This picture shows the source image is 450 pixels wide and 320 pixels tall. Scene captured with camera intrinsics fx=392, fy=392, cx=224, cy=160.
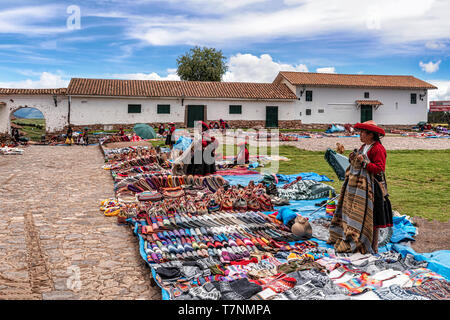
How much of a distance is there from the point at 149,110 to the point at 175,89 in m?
2.75

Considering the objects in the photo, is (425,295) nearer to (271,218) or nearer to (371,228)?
(371,228)

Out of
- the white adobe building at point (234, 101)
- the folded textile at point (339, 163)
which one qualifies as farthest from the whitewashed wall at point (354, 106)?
the folded textile at point (339, 163)

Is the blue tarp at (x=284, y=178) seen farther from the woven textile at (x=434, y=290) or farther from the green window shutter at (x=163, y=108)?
the green window shutter at (x=163, y=108)

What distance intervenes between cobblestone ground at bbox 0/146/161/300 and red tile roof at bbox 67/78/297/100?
1945 centimetres

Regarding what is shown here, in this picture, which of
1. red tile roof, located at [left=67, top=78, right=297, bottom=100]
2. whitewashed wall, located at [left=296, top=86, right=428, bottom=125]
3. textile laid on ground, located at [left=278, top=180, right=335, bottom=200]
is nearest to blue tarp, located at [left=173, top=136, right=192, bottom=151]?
textile laid on ground, located at [left=278, top=180, right=335, bottom=200]

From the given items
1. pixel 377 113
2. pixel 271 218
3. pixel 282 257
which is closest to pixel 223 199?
pixel 271 218

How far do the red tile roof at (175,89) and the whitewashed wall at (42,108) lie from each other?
1.30 m

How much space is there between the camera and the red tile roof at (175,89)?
2766cm

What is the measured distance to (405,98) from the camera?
34.9 metres

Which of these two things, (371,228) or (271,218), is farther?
(271,218)

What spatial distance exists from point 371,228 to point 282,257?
3.55 feet

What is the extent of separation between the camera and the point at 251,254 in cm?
472

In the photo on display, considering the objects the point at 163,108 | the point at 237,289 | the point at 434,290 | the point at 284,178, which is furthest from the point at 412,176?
the point at 163,108
